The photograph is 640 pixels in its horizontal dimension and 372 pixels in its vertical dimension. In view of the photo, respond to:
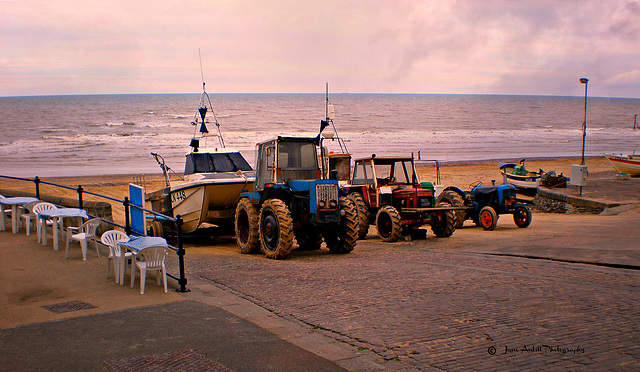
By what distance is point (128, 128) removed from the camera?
8081 cm

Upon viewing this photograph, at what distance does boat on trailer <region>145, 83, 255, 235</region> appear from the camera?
13977 mm

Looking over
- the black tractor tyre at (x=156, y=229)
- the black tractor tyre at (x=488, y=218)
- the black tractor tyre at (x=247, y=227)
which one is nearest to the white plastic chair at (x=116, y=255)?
the black tractor tyre at (x=247, y=227)

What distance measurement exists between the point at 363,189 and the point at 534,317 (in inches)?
373

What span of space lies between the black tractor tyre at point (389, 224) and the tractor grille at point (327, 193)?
322cm

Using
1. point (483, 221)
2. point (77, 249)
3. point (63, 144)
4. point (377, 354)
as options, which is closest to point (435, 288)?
point (377, 354)

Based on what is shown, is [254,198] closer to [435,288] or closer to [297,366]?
[435,288]

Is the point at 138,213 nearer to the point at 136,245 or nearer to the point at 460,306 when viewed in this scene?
the point at 136,245

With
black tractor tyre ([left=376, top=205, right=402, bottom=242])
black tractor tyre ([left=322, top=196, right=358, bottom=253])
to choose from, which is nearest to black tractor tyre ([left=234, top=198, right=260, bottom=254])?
black tractor tyre ([left=322, top=196, right=358, bottom=253])

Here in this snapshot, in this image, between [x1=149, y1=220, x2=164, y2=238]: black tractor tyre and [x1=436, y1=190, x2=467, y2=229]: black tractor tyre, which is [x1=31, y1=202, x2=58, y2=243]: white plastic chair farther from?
[x1=436, y1=190, x2=467, y2=229]: black tractor tyre

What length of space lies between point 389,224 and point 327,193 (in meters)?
3.72

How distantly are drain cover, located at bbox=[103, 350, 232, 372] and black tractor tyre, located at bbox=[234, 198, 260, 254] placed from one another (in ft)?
21.9

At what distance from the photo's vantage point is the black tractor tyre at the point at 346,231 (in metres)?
11.6

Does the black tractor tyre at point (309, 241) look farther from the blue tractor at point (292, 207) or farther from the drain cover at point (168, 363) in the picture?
the drain cover at point (168, 363)

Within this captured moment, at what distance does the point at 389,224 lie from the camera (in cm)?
1455
